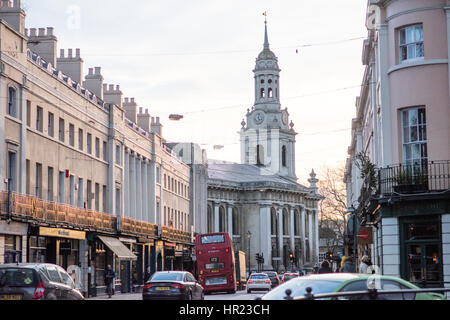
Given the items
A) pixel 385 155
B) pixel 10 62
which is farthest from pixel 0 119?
pixel 385 155

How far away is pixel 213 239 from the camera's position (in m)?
55.0

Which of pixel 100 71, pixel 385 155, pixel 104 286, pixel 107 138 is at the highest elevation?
pixel 100 71

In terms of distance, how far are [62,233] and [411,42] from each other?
20.3 metres

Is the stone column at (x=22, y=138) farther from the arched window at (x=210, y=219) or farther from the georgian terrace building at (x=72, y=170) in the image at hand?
the arched window at (x=210, y=219)

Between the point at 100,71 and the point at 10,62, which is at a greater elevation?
the point at 100,71

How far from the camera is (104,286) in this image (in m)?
52.0

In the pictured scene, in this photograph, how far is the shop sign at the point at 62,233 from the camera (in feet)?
131

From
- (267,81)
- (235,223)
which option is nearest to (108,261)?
(235,223)

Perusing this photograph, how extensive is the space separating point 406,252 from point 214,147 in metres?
26.7

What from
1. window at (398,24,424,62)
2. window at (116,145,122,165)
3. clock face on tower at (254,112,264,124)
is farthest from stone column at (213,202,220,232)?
window at (398,24,424,62)

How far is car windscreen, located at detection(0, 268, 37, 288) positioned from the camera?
2055 cm

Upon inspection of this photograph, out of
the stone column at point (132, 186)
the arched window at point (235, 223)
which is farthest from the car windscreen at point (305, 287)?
the arched window at point (235, 223)

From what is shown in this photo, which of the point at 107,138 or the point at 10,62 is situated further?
the point at 107,138
